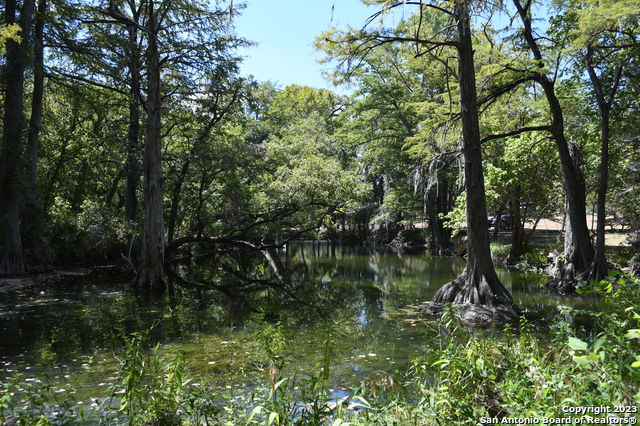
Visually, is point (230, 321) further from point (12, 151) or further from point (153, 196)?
point (12, 151)

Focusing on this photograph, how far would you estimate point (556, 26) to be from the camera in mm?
14320

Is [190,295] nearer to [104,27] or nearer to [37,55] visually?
[37,55]

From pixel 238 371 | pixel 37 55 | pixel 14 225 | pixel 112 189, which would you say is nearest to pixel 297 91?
pixel 112 189

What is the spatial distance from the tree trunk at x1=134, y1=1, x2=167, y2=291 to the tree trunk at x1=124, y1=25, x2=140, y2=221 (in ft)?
11.0

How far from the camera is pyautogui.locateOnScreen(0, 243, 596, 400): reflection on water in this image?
610cm

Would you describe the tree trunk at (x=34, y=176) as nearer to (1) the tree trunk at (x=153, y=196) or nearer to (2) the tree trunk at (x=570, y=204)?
(1) the tree trunk at (x=153, y=196)

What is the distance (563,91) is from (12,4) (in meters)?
20.4

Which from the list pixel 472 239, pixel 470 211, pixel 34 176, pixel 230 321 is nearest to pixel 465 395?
pixel 230 321

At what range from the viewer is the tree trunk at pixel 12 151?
14172 mm

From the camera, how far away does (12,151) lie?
14.7 meters

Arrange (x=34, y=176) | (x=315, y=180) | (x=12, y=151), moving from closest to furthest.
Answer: (x=12, y=151) < (x=34, y=176) < (x=315, y=180)

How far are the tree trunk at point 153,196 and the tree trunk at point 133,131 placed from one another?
3.35 metres

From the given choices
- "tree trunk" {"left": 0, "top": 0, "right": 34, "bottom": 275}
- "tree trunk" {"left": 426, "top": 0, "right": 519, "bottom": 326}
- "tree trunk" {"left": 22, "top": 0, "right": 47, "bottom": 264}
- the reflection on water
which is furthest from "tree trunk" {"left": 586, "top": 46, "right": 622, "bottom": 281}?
"tree trunk" {"left": 22, "top": 0, "right": 47, "bottom": 264}

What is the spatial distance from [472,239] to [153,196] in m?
9.93
